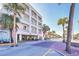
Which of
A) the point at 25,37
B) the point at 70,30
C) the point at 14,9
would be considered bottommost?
the point at 25,37

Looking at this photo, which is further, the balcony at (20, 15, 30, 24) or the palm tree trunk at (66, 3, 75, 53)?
the balcony at (20, 15, 30, 24)

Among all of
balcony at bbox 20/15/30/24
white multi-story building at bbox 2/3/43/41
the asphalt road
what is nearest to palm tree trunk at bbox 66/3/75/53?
the asphalt road

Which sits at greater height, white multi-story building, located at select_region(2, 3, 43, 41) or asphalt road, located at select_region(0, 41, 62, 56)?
white multi-story building, located at select_region(2, 3, 43, 41)

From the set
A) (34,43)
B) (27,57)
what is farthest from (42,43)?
(27,57)

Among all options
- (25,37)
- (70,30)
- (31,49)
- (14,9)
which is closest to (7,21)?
(14,9)

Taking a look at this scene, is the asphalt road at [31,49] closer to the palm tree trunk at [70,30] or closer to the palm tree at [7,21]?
the palm tree trunk at [70,30]

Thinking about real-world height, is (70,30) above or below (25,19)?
below

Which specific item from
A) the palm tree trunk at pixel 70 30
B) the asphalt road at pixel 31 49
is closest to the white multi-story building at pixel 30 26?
the asphalt road at pixel 31 49

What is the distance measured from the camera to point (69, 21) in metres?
3.86

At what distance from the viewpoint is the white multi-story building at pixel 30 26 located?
3.99 metres

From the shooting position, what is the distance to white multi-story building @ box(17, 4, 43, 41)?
3990 millimetres

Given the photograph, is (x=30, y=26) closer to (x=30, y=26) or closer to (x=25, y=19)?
(x=30, y=26)

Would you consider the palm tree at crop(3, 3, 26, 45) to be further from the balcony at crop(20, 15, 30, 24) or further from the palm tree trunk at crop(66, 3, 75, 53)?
the palm tree trunk at crop(66, 3, 75, 53)

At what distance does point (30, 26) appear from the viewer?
405 cm
